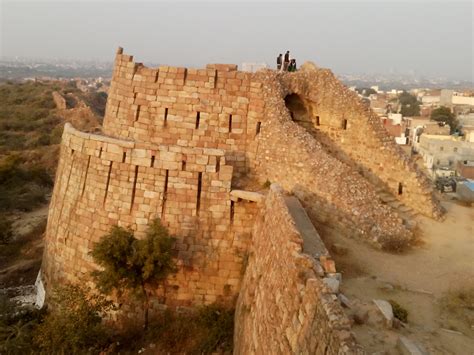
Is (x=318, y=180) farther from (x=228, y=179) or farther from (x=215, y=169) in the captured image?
(x=215, y=169)

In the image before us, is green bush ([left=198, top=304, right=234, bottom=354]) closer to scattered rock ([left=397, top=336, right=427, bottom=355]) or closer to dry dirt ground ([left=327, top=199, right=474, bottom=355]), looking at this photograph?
dry dirt ground ([left=327, top=199, right=474, bottom=355])

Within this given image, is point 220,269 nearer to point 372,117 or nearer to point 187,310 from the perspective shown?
point 187,310

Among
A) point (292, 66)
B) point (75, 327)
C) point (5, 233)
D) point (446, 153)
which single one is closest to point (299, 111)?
point (292, 66)

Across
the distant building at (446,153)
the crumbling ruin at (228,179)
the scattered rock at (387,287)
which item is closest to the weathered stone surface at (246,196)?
the crumbling ruin at (228,179)

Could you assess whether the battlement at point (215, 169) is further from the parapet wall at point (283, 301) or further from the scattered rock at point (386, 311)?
the scattered rock at point (386, 311)

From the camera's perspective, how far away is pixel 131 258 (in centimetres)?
969

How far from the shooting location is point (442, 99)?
95250mm

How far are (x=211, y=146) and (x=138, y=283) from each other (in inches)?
158

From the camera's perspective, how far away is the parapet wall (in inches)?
197

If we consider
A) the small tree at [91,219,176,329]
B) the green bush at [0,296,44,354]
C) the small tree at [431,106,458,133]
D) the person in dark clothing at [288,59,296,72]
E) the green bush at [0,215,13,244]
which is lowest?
the green bush at [0,215,13,244]

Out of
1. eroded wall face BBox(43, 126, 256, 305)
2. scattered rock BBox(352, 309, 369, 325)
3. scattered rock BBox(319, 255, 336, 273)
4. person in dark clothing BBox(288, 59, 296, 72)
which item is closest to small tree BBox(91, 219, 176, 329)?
eroded wall face BBox(43, 126, 256, 305)

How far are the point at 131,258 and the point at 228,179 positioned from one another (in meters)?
2.83

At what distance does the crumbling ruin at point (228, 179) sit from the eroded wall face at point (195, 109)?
0.09 ft

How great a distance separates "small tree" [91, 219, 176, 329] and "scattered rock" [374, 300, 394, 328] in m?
4.78
